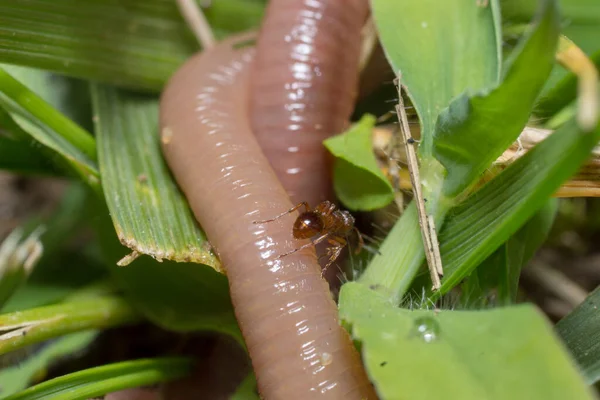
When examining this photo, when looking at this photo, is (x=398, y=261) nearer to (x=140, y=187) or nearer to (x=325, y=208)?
(x=325, y=208)

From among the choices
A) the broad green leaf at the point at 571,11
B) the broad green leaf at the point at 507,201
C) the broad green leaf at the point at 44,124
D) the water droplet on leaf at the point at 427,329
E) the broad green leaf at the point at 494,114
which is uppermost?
the broad green leaf at the point at 44,124

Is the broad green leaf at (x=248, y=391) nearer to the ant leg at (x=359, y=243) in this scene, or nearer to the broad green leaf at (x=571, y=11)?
the ant leg at (x=359, y=243)

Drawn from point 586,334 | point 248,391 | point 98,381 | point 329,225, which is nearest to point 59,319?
point 98,381

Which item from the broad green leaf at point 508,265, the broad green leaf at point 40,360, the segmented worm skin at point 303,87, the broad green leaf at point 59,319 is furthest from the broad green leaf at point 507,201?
the broad green leaf at point 40,360

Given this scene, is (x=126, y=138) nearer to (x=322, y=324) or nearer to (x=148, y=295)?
(x=148, y=295)

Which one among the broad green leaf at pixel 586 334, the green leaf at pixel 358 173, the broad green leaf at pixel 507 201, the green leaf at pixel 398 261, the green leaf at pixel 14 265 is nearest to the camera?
the broad green leaf at pixel 507 201

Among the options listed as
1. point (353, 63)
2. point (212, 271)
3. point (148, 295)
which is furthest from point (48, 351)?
point (353, 63)
